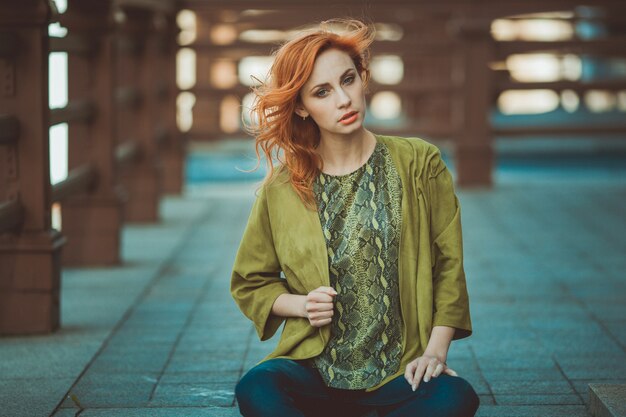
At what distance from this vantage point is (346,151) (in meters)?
2.94

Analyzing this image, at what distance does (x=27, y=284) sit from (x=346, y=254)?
192cm

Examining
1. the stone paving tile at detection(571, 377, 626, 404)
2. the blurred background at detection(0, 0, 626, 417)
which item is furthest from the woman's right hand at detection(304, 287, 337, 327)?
the stone paving tile at detection(571, 377, 626, 404)

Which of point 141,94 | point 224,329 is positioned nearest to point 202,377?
point 224,329

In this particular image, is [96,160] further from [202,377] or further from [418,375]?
[418,375]

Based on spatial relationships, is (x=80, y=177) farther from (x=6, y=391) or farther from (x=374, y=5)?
(x=374, y=5)

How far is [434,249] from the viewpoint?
2906 millimetres

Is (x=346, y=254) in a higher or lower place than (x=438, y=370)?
higher

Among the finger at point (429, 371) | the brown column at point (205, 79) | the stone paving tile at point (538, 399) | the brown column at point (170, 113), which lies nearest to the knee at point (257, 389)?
the finger at point (429, 371)

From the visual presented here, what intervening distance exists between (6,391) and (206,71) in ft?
32.4

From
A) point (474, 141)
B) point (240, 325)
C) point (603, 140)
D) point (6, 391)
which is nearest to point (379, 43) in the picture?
point (474, 141)

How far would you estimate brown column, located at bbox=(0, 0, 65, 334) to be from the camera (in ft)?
14.4

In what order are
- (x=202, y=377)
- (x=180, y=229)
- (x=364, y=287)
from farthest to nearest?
(x=180, y=229) < (x=202, y=377) < (x=364, y=287)

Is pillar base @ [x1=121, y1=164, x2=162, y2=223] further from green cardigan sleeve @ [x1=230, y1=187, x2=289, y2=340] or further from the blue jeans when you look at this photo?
the blue jeans

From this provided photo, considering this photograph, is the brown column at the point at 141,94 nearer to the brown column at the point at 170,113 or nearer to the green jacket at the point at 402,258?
the brown column at the point at 170,113
